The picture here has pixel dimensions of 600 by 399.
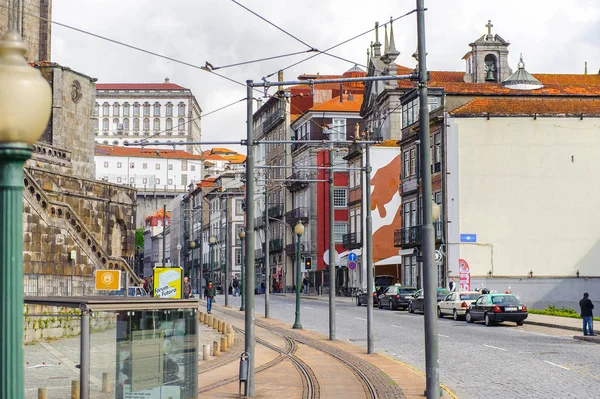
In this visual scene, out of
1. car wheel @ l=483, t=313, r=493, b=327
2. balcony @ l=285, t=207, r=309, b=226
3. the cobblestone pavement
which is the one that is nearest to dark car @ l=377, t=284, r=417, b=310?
the cobblestone pavement

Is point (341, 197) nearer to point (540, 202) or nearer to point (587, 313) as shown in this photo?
point (540, 202)

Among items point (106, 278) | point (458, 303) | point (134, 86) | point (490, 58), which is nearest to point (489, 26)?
point (490, 58)

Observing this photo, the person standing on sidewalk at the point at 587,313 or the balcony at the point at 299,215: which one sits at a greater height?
the balcony at the point at 299,215

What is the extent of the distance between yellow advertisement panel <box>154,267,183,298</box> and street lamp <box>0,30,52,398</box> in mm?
23900

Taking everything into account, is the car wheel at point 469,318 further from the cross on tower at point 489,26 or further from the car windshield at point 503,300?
the cross on tower at point 489,26

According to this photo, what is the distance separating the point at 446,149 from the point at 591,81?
30013 mm

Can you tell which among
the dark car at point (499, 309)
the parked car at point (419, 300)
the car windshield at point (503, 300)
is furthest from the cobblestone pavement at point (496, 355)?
the parked car at point (419, 300)

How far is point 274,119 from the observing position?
10275 cm

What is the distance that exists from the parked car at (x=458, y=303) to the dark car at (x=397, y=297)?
6250 mm

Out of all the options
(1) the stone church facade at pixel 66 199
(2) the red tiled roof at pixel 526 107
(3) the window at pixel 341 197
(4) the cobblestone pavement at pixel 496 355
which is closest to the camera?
(4) the cobblestone pavement at pixel 496 355

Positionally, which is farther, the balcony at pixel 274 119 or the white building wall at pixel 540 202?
the balcony at pixel 274 119

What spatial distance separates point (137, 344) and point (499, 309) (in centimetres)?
2886

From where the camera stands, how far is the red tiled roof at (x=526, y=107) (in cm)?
5456

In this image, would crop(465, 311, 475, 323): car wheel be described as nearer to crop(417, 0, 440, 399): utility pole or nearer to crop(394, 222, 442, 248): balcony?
crop(394, 222, 442, 248): balcony
